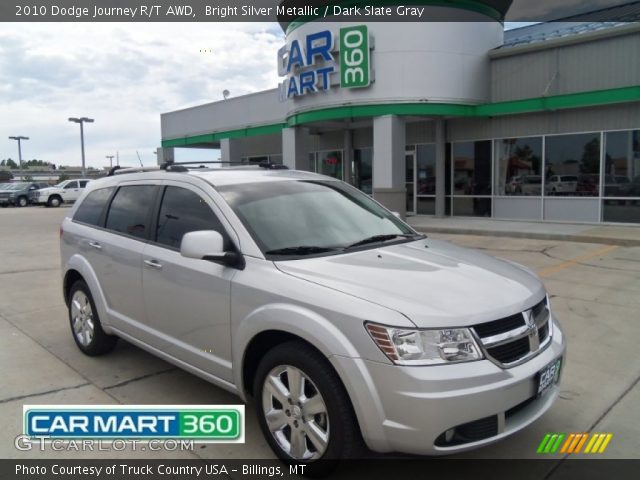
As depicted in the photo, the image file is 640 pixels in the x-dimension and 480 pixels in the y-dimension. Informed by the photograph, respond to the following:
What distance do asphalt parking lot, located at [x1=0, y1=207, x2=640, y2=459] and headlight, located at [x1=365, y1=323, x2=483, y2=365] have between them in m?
1.00

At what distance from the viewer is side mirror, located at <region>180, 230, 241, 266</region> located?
340 centimetres

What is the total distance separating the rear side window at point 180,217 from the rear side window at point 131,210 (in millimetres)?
231

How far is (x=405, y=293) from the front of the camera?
9.68 feet

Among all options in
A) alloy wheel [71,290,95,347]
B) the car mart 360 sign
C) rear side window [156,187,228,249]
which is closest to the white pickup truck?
the car mart 360 sign

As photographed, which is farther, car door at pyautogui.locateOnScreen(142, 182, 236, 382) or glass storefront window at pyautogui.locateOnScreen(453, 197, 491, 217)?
glass storefront window at pyautogui.locateOnScreen(453, 197, 491, 217)

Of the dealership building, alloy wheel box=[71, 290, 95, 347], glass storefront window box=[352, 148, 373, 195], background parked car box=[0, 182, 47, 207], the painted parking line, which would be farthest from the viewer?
background parked car box=[0, 182, 47, 207]

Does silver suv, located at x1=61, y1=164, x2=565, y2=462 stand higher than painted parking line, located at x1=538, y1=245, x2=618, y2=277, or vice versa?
silver suv, located at x1=61, y1=164, x2=565, y2=462

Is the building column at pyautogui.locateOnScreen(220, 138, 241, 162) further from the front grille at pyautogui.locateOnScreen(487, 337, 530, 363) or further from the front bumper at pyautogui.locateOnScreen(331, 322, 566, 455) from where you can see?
the front bumper at pyautogui.locateOnScreen(331, 322, 566, 455)

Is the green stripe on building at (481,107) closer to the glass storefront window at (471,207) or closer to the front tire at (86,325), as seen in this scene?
the glass storefront window at (471,207)

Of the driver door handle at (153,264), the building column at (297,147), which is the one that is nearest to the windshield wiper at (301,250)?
the driver door handle at (153,264)

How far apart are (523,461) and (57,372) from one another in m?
3.85

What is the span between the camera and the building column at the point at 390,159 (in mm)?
15938
